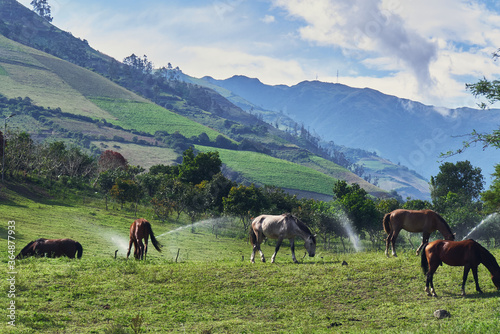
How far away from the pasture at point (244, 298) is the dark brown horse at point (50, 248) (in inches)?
82.4

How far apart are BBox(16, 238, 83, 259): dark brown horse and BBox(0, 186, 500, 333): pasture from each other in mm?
2092

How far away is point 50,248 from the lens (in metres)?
27.4

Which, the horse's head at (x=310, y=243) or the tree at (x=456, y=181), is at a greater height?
the tree at (x=456, y=181)

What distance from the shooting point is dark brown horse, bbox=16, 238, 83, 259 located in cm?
2684

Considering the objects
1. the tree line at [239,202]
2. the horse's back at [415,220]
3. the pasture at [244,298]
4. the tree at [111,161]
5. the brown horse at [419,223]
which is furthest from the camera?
the tree at [111,161]

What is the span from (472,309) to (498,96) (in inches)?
396

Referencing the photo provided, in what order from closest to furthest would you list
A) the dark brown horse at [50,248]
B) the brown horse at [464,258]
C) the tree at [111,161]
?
the brown horse at [464,258] < the dark brown horse at [50,248] < the tree at [111,161]

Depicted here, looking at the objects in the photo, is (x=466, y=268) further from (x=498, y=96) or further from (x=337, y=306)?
(x=498, y=96)

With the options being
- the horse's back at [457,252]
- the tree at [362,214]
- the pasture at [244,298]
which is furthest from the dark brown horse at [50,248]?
the tree at [362,214]

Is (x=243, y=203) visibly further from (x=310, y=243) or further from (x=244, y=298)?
(x=244, y=298)

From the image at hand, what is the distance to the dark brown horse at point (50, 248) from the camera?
2684 cm

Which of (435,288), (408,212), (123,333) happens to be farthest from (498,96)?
(123,333)

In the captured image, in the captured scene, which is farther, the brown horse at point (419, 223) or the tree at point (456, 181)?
the tree at point (456, 181)

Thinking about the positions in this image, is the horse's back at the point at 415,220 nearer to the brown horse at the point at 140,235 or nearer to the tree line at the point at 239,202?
the brown horse at the point at 140,235
